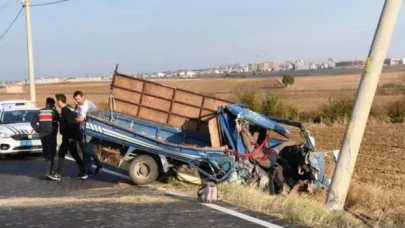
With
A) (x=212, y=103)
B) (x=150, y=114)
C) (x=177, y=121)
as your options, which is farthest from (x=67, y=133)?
(x=212, y=103)

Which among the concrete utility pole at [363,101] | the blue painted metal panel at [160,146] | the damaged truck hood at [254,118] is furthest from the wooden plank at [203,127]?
the concrete utility pole at [363,101]

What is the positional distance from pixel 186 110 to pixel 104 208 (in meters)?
4.60

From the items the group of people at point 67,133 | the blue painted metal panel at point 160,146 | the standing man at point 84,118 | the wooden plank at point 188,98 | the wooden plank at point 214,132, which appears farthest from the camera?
the wooden plank at point 188,98

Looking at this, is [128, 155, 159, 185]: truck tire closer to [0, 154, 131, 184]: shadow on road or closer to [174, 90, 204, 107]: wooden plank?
[0, 154, 131, 184]: shadow on road

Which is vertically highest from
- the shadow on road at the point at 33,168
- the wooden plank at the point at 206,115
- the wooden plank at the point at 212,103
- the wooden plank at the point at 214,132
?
the wooden plank at the point at 212,103

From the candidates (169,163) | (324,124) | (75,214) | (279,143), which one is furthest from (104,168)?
(324,124)

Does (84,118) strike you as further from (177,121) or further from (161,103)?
(177,121)

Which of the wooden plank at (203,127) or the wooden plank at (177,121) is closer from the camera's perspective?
the wooden plank at (203,127)

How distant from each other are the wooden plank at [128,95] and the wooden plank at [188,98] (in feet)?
2.82

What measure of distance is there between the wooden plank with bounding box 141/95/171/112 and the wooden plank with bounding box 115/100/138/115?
0.23 metres

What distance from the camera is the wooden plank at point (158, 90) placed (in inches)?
528

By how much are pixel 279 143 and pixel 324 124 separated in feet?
89.7

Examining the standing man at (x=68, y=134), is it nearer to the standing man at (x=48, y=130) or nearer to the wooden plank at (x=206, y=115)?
the standing man at (x=48, y=130)

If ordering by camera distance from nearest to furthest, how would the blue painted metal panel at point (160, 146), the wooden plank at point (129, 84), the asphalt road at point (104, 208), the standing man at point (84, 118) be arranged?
the asphalt road at point (104, 208) < the blue painted metal panel at point (160, 146) < the standing man at point (84, 118) < the wooden plank at point (129, 84)
